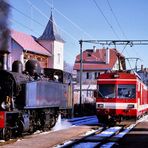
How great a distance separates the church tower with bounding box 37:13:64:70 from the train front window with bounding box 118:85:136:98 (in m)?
42.1

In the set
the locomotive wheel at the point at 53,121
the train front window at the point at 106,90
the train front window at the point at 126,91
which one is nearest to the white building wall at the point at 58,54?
the train front window at the point at 106,90

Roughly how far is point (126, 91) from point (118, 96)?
22.1 inches

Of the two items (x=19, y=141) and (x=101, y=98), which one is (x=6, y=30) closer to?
(x=19, y=141)

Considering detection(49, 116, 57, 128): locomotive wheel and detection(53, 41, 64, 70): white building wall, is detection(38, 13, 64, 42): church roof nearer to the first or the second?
detection(53, 41, 64, 70): white building wall

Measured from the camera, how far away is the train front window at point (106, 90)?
2531cm

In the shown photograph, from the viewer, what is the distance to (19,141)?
52.9ft

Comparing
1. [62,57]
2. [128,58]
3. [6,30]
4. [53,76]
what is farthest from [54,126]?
[62,57]

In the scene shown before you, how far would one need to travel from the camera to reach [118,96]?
25172mm

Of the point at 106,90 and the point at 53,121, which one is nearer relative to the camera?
the point at 53,121

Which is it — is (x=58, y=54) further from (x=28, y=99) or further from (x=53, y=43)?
(x=28, y=99)

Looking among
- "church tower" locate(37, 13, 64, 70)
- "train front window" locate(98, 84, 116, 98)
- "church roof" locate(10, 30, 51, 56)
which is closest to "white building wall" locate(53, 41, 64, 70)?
"church tower" locate(37, 13, 64, 70)

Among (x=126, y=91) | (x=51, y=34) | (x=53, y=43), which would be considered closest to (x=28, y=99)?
(x=126, y=91)

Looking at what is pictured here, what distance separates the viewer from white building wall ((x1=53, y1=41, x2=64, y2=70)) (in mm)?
67944

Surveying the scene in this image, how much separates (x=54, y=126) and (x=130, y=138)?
685 centimetres
